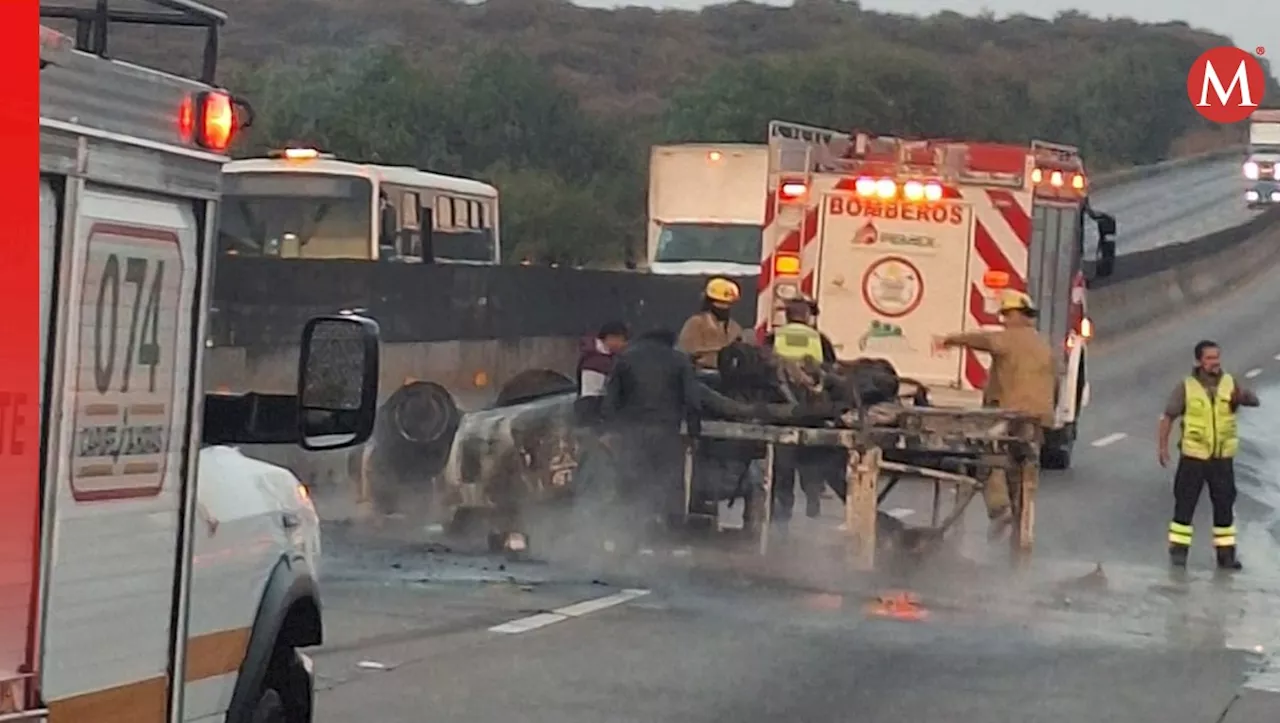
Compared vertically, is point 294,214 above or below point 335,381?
above

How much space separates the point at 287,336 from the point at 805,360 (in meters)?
5.80

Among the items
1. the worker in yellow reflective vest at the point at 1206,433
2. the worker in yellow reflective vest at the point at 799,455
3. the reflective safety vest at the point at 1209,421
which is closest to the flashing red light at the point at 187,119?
the worker in yellow reflective vest at the point at 799,455

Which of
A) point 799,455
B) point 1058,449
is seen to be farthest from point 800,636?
point 1058,449

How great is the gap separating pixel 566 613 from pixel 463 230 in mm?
17011

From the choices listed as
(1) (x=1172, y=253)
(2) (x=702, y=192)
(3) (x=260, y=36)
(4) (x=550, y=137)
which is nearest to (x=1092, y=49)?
(3) (x=260, y=36)

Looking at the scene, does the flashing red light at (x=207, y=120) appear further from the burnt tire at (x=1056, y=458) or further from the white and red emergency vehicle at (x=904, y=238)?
the burnt tire at (x=1056, y=458)

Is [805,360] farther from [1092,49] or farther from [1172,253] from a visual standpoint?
[1092,49]

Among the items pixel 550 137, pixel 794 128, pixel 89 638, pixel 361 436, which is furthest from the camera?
pixel 550 137

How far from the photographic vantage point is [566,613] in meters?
13.6

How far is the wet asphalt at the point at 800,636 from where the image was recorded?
11.0 metres

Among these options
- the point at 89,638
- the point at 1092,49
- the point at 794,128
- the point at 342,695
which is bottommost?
the point at 342,695

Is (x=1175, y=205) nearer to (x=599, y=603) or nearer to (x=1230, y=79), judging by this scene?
(x=1230, y=79)

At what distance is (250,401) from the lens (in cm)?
608

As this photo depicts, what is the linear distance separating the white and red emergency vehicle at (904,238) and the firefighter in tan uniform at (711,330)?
171 centimetres
